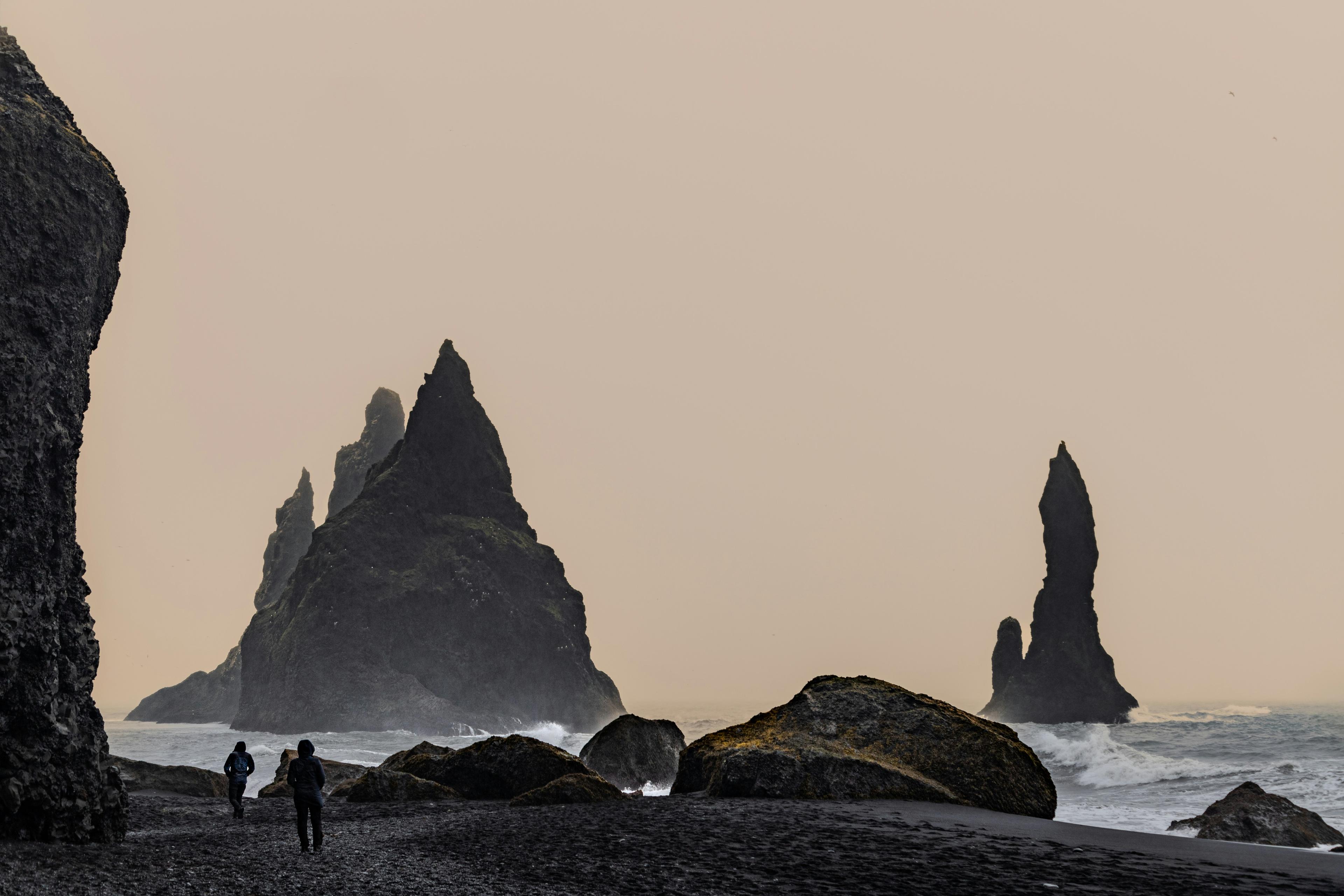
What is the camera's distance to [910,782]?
19.3 meters

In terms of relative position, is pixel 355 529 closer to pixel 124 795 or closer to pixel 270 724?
pixel 270 724

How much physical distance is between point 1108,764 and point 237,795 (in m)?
31.9

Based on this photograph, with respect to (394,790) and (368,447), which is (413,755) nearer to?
(394,790)

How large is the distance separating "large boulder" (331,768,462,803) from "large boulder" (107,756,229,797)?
6.93 metres

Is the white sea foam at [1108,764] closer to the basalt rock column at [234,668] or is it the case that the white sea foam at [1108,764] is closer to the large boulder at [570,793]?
the large boulder at [570,793]

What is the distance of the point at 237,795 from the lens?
21.0m

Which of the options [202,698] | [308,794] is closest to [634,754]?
[308,794]

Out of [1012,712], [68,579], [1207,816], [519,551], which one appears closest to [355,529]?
[519,551]

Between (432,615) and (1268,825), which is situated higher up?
(432,615)

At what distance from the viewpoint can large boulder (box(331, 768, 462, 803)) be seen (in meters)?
23.6

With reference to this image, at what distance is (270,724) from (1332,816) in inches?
4264

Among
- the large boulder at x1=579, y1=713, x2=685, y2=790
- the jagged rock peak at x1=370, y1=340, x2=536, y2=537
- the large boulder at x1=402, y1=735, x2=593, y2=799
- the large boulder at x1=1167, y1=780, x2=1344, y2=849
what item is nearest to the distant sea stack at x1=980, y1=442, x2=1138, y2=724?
the jagged rock peak at x1=370, y1=340, x2=536, y2=537

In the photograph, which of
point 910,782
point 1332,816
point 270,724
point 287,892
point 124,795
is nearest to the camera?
point 287,892

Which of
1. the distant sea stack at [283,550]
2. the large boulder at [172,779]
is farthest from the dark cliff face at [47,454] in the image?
the distant sea stack at [283,550]
